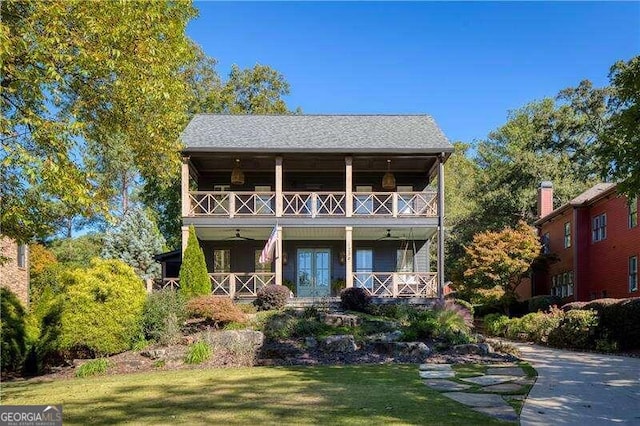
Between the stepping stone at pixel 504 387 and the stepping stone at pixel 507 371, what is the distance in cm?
125

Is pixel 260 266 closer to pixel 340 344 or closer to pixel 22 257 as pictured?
pixel 22 257

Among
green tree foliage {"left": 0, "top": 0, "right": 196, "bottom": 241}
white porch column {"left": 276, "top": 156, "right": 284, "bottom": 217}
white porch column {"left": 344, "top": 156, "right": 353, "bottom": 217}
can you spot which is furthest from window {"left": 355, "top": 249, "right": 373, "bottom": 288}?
green tree foliage {"left": 0, "top": 0, "right": 196, "bottom": 241}

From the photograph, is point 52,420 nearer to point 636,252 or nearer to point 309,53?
point 309,53

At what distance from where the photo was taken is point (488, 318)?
2508 centimetres

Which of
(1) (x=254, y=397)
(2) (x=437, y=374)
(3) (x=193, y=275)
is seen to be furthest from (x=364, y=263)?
(1) (x=254, y=397)

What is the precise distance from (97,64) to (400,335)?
992cm

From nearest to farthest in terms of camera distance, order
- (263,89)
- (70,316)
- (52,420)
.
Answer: (52,420)
(70,316)
(263,89)

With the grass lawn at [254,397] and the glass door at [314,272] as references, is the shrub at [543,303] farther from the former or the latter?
the grass lawn at [254,397]

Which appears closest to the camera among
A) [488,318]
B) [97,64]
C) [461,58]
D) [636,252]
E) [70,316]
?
[97,64]

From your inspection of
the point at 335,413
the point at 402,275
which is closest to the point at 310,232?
the point at 402,275

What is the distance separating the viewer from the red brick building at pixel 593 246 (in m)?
23.7

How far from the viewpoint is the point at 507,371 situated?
11.1 metres
